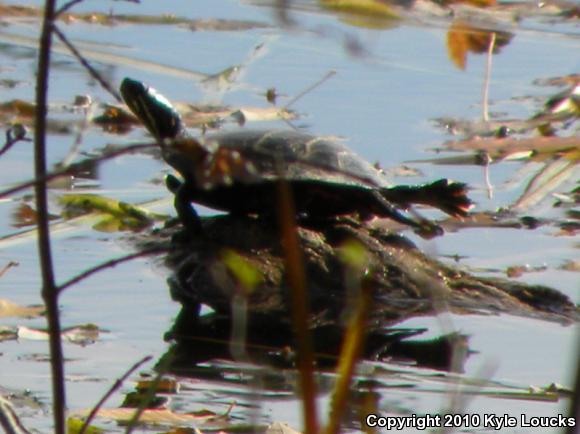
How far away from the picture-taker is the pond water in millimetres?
3438

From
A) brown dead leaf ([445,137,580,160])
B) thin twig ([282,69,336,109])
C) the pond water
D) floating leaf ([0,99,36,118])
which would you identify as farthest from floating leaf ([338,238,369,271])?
thin twig ([282,69,336,109])

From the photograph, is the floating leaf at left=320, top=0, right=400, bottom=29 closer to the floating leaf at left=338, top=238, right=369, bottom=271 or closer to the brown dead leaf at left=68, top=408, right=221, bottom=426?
the floating leaf at left=338, top=238, right=369, bottom=271

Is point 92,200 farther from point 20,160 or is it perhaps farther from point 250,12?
point 250,12

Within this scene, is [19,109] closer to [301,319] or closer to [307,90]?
[307,90]

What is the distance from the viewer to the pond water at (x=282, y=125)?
3438mm

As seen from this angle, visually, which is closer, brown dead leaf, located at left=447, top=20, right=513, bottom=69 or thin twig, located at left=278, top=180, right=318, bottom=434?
thin twig, located at left=278, top=180, right=318, bottom=434

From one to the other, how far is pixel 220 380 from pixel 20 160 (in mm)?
2546

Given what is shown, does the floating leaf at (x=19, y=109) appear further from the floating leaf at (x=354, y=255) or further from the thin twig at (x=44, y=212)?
the thin twig at (x=44, y=212)

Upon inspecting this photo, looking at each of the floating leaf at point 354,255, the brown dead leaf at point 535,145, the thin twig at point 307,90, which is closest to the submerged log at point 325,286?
the floating leaf at point 354,255

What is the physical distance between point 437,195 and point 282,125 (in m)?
1.78

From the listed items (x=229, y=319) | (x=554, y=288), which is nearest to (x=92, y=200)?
(x=229, y=319)

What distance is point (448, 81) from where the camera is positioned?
7.58m

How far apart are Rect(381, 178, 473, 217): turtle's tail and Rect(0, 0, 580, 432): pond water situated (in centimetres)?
14

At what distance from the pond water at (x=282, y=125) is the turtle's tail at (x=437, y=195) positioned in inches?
5.7
